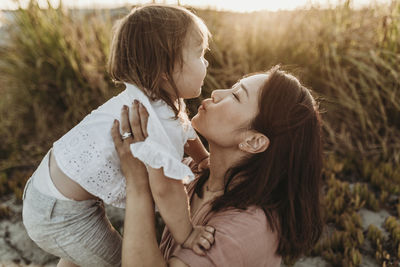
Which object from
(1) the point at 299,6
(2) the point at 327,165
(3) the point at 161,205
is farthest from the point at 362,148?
(3) the point at 161,205

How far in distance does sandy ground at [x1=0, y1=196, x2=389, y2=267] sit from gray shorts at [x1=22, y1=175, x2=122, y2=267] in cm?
143

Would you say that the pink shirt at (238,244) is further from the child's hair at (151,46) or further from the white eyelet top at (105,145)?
the child's hair at (151,46)

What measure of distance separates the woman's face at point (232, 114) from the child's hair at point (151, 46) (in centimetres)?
22

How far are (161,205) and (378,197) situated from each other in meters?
2.64

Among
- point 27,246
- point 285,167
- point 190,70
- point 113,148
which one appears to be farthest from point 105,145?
point 27,246

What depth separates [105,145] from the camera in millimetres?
1669

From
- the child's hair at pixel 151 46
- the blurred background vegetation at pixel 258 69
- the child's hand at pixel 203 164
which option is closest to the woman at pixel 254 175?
the child's hair at pixel 151 46

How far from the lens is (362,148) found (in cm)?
398

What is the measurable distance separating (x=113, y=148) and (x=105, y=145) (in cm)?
4

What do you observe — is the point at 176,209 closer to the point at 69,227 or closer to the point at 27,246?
the point at 69,227

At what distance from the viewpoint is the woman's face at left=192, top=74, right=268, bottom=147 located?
1834 mm

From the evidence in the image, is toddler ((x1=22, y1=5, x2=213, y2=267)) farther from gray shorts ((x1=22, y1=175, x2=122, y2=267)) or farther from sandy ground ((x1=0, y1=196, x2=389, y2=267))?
sandy ground ((x1=0, y1=196, x2=389, y2=267))

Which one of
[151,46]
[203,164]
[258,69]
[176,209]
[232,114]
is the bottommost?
[258,69]

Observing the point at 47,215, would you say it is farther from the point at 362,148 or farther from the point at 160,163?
the point at 362,148
